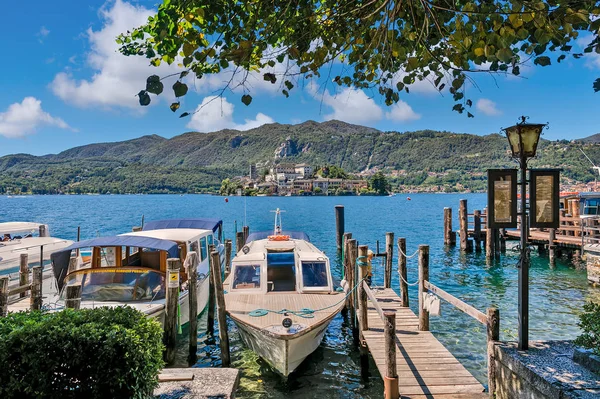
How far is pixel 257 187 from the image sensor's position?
180875mm

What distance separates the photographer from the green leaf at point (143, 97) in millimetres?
3553

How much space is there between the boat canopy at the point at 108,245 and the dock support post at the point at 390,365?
22.4ft

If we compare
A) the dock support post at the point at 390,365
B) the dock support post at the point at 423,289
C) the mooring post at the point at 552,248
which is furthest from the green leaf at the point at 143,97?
the mooring post at the point at 552,248

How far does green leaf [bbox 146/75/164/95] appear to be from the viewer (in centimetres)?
350

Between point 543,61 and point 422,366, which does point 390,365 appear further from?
point 543,61

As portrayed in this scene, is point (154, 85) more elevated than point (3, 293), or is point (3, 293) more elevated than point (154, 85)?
point (154, 85)

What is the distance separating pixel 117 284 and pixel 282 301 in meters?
4.47

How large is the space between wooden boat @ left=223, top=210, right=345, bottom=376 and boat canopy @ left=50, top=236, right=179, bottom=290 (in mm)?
1986

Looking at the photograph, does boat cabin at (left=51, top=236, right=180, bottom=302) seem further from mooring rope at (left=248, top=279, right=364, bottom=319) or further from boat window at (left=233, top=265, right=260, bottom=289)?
mooring rope at (left=248, top=279, right=364, bottom=319)

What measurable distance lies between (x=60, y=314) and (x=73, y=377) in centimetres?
85

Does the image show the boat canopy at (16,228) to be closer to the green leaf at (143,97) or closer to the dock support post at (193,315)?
the dock support post at (193,315)

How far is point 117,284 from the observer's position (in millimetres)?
11023

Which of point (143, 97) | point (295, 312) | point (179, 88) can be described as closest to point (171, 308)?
point (295, 312)

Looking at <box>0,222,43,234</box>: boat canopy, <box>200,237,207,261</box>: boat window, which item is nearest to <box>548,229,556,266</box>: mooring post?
<box>200,237,207,261</box>: boat window
